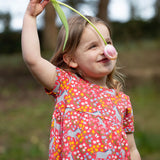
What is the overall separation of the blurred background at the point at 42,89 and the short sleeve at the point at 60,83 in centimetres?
74

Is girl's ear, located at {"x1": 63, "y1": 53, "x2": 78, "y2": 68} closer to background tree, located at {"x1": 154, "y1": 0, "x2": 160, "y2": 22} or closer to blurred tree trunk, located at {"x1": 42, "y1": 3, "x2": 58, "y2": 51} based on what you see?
blurred tree trunk, located at {"x1": 42, "y1": 3, "x2": 58, "y2": 51}

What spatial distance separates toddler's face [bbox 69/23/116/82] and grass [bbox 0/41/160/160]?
2302 mm

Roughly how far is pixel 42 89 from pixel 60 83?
6.88 meters

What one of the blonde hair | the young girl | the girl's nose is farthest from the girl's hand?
the girl's nose

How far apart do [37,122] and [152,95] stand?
351cm

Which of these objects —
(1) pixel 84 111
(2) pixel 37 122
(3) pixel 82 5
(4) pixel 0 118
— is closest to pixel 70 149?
(1) pixel 84 111

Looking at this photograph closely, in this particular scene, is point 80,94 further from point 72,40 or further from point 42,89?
point 42,89

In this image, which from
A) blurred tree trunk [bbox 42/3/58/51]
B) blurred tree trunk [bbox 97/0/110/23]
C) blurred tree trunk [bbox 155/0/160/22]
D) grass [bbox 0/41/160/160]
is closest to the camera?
grass [bbox 0/41/160/160]

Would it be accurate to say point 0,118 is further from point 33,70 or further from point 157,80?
point 157,80

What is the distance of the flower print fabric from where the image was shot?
157 centimetres

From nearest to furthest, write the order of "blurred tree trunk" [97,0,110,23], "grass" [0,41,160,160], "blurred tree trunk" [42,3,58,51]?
"grass" [0,41,160,160], "blurred tree trunk" [97,0,110,23], "blurred tree trunk" [42,3,58,51]

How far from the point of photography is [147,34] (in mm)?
→ 18000

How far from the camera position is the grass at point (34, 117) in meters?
3.93

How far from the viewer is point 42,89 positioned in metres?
8.46
